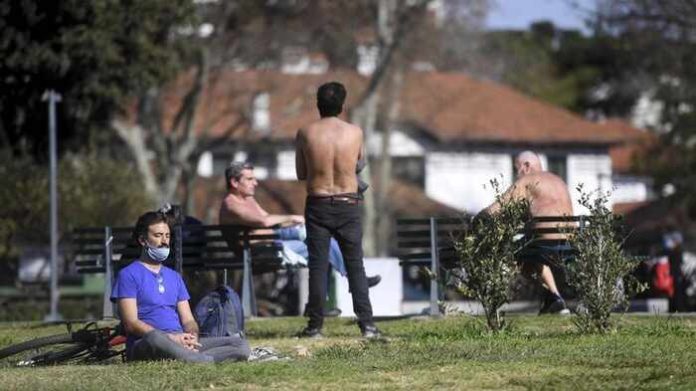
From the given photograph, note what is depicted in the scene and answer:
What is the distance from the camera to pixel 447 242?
17797mm

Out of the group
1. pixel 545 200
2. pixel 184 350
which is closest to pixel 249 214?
pixel 545 200

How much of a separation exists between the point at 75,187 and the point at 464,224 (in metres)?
20.2

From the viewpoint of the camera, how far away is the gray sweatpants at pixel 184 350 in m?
12.2

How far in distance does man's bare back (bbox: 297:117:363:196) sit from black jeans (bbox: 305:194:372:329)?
0.31 ft

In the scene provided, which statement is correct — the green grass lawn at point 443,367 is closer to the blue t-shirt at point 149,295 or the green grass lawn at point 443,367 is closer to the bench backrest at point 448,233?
the blue t-shirt at point 149,295

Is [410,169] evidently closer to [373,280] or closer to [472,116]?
[472,116]

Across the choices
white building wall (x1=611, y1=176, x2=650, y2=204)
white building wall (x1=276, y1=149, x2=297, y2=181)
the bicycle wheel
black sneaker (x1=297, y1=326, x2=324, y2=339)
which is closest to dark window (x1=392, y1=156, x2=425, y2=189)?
white building wall (x1=276, y1=149, x2=297, y2=181)

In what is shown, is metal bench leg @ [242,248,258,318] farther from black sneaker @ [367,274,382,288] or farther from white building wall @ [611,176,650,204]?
white building wall @ [611,176,650,204]

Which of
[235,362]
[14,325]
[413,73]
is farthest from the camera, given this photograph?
[413,73]

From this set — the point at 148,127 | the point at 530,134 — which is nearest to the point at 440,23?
the point at 148,127

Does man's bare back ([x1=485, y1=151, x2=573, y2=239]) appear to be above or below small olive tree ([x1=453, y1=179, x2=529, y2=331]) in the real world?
above

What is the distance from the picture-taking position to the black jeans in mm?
14266

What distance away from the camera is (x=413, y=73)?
59.5 m

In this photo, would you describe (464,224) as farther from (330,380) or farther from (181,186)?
(181,186)
